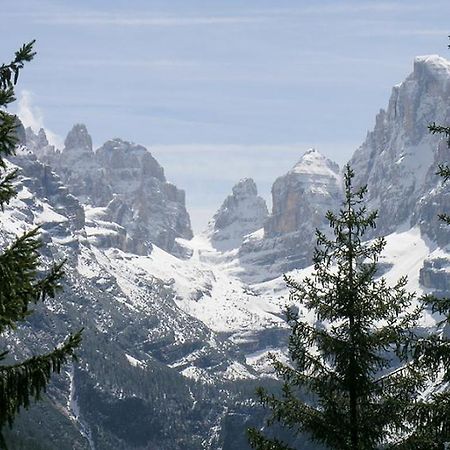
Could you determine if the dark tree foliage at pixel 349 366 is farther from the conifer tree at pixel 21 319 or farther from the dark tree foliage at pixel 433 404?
the conifer tree at pixel 21 319

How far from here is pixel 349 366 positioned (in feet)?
106

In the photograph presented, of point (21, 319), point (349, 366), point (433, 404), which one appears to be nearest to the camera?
point (21, 319)

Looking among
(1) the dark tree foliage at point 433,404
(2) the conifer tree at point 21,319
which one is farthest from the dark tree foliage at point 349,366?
(2) the conifer tree at point 21,319

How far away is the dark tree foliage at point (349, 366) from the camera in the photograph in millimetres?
31797

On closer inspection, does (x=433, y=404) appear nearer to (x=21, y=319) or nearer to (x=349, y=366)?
(x=349, y=366)

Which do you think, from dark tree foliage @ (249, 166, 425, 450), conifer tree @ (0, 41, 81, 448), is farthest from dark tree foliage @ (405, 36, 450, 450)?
conifer tree @ (0, 41, 81, 448)

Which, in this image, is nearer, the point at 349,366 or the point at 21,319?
the point at 21,319

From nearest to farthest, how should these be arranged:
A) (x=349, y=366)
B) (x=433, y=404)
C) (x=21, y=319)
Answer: (x=21, y=319) < (x=433, y=404) < (x=349, y=366)

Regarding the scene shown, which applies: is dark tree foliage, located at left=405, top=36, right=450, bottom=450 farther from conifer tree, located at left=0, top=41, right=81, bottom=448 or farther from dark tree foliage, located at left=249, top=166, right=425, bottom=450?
conifer tree, located at left=0, top=41, right=81, bottom=448

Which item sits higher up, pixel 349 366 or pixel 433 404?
pixel 349 366

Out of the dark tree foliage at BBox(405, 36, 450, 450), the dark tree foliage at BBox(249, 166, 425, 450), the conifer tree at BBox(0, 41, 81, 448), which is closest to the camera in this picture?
the conifer tree at BBox(0, 41, 81, 448)

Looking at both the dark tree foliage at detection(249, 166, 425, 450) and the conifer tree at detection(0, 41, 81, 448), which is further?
the dark tree foliage at detection(249, 166, 425, 450)

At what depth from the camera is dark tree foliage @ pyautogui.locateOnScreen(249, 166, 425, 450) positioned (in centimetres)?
3180

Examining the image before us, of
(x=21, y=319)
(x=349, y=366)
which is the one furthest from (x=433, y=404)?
(x=21, y=319)
